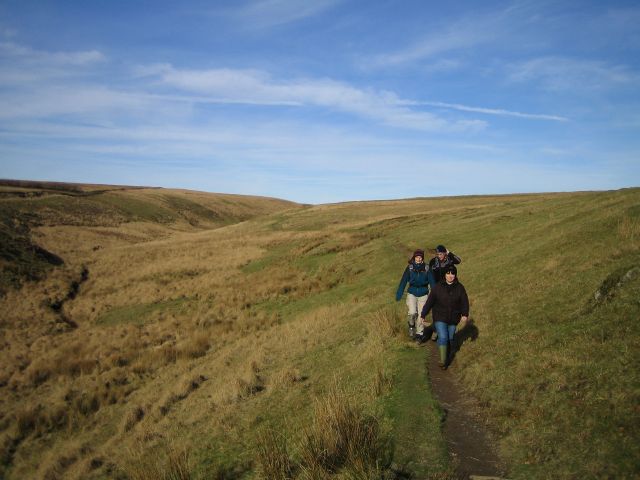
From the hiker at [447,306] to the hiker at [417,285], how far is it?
4.99 feet

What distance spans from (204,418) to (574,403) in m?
8.96

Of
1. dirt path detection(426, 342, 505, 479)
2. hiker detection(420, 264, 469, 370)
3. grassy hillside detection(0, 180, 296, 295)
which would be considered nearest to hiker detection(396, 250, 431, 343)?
hiker detection(420, 264, 469, 370)

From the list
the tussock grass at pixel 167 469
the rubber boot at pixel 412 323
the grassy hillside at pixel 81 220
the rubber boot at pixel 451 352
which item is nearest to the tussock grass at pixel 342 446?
the tussock grass at pixel 167 469

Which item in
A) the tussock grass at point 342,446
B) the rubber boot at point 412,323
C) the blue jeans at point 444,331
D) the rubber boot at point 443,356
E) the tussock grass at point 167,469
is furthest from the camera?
the rubber boot at point 412,323

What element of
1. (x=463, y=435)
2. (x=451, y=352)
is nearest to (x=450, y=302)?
(x=451, y=352)

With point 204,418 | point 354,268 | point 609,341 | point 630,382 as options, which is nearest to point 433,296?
point 609,341

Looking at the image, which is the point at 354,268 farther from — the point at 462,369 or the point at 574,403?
the point at 574,403

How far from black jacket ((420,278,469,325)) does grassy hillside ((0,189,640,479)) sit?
3.95 feet

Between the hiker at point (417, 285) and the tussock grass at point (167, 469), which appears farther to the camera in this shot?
the hiker at point (417, 285)

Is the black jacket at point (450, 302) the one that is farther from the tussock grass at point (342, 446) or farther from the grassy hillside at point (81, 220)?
the grassy hillside at point (81, 220)

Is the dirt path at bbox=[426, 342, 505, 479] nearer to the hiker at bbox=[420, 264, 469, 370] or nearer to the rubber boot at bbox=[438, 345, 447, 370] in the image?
the rubber boot at bbox=[438, 345, 447, 370]

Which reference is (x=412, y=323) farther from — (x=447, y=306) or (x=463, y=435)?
(x=463, y=435)

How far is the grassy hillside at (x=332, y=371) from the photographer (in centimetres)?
673

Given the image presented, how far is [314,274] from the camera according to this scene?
106ft
